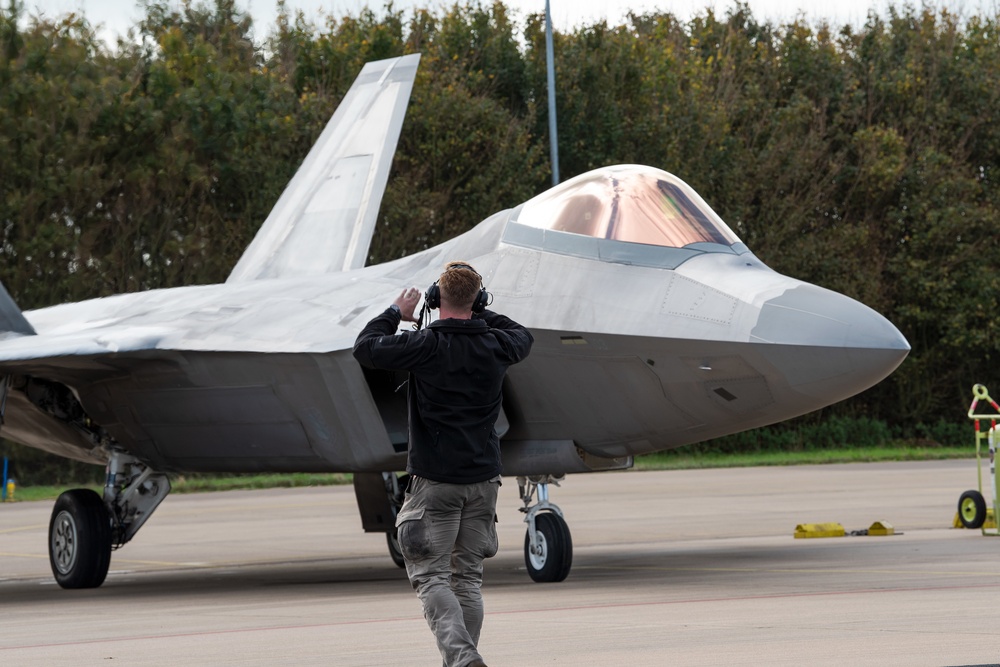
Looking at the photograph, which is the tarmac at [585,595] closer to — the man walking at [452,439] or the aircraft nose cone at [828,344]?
the man walking at [452,439]

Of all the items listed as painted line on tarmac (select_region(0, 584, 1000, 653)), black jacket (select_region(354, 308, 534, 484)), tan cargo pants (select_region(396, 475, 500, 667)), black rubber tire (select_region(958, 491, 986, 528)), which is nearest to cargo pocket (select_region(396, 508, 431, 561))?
tan cargo pants (select_region(396, 475, 500, 667))

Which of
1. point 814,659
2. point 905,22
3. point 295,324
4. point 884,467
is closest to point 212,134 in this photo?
point 884,467

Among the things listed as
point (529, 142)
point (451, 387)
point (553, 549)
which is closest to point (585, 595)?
point (553, 549)

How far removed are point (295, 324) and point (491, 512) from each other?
5320mm

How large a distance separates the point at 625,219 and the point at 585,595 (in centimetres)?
259

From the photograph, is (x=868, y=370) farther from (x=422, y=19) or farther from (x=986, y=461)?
(x=422, y=19)

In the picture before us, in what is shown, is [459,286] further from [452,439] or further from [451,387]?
[452,439]

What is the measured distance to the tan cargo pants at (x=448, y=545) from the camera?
5.48 meters

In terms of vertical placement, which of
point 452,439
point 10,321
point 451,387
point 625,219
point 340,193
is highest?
point 625,219

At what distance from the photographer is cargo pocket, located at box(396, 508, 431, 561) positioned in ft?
18.2

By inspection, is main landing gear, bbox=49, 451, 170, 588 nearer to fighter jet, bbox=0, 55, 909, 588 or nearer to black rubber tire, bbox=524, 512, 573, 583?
fighter jet, bbox=0, 55, 909, 588

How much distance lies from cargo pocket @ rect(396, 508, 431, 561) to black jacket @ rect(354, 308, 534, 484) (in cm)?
A: 17

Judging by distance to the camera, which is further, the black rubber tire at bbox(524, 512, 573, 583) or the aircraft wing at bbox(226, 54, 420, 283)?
the aircraft wing at bbox(226, 54, 420, 283)

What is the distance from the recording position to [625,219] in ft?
32.4
